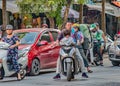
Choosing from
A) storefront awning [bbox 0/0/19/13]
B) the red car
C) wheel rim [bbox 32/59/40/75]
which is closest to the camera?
the red car

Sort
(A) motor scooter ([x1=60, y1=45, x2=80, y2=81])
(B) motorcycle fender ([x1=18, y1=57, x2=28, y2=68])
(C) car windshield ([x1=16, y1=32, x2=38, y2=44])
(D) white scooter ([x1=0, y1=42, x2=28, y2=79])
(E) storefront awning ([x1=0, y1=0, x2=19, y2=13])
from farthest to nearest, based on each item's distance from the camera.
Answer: (E) storefront awning ([x1=0, y1=0, x2=19, y2=13])
(C) car windshield ([x1=16, y1=32, x2=38, y2=44])
(B) motorcycle fender ([x1=18, y1=57, x2=28, y2=68])
(D) white scooter ([x1=0, y1=42, x2=28, y2=79])
(A) motor scooter ([x1=60, y1=45, x2=80, y2=81])

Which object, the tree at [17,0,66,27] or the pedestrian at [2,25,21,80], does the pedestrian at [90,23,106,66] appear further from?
the pedestrian at [2,25,21,80]

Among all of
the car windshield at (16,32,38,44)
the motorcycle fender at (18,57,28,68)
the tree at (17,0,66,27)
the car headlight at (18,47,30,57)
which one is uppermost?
the tree at (17,0,66,27)

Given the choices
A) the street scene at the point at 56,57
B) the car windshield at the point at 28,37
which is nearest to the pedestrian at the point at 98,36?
the street scene at the point at 56,57

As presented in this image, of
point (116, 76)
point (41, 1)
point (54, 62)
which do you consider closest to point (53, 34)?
point (54, 62)

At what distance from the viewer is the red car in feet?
60.6

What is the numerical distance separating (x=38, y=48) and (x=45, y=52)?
1.56 feet

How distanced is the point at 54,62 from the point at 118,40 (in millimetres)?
4528

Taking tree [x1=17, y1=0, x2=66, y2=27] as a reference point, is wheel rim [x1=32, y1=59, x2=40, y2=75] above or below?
below

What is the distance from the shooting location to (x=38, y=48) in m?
18.9

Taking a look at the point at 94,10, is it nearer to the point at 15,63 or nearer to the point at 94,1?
the point at 94,1

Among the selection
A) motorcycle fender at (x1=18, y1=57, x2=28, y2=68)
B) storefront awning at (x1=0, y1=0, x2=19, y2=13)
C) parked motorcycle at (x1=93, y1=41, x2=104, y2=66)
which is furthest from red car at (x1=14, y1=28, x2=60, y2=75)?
storefront awning at (x1=0, y1=0, x2=19, y2=13)

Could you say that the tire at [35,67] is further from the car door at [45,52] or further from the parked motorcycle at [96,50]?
the parked motorcycle at [96,50]

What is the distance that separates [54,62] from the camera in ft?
65.7
